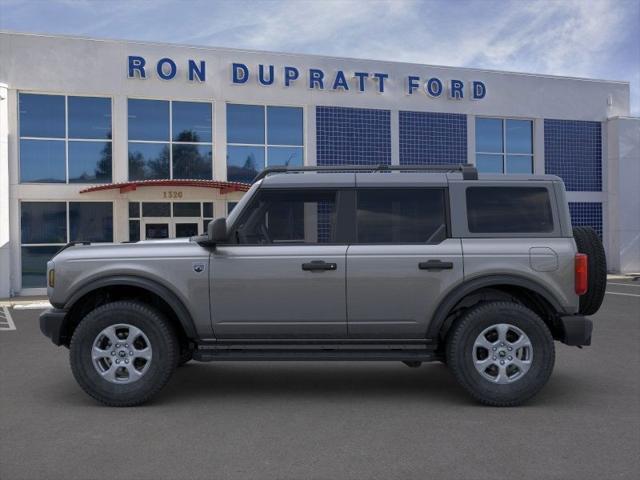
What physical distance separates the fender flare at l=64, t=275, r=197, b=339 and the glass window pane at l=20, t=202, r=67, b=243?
1394cm

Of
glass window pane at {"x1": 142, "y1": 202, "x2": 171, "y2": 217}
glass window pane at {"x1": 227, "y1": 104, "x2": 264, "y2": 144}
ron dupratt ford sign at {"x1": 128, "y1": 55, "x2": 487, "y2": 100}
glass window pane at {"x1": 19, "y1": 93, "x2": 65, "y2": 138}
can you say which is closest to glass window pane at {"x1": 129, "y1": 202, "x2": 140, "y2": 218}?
glass window pane at {"x1": 142, "y1": 202, "x2": 171, "y2": 217}

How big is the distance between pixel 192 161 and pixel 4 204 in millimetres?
5466

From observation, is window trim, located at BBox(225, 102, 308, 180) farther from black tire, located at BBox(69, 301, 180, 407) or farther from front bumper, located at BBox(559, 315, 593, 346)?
front bumper, located at BBox(559, 315, 593, 346)

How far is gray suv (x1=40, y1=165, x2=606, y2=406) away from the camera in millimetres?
5430

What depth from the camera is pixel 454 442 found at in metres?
4.52

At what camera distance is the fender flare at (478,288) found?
544cm

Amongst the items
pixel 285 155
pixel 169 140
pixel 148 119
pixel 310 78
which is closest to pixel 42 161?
pixel 148 119

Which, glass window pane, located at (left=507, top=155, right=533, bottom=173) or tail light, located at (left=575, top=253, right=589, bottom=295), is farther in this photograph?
glass window pane, located at (left=507, top=155, right=533, bottom=173)

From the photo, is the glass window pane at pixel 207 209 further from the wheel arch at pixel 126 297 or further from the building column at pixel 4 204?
the wheel arch at pixel 126 297

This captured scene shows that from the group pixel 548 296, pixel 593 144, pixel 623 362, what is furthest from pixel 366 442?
pixel 593 144

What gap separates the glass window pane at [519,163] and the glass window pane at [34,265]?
16094 mm

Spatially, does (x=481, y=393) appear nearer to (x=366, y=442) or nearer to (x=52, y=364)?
(x=366, y=442)

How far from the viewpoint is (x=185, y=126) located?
63.5ft

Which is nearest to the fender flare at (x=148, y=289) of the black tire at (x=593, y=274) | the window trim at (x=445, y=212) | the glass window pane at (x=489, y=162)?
the window trim at (x=445, y=212)
